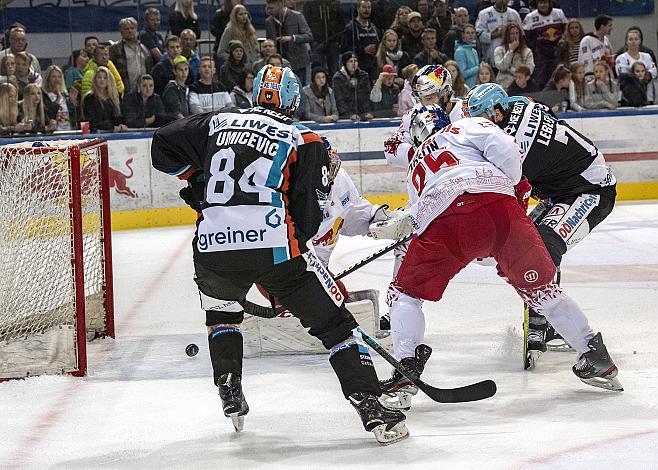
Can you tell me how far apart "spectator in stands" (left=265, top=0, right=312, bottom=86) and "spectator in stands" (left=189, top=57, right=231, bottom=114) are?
2.02 feet

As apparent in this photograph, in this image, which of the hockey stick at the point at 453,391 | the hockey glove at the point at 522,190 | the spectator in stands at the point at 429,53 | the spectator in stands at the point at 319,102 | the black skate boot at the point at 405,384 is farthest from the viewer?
the spectator in stands at the point at 429,53

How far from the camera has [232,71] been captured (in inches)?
Answer: 373

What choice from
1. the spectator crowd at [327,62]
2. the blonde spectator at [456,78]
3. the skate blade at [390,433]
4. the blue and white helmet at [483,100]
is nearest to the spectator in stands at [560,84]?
the spectator crowd at [327,62]

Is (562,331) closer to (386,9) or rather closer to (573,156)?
(573,156)

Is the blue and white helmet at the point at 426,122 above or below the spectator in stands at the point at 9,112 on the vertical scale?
above

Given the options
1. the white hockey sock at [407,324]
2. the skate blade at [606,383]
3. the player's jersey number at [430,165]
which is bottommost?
the skate blade at [606,383]

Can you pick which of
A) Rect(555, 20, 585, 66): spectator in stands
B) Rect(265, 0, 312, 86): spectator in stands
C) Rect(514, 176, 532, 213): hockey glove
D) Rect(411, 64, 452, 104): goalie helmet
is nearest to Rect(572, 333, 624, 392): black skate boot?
Rect(514, 176, 532, 213): hockey glove

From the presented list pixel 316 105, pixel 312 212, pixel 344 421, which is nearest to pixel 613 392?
pixel 344 421

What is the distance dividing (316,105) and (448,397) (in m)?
6.15

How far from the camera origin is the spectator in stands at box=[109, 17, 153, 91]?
9320 mm

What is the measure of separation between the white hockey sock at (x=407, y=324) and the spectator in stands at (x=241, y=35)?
602 centimetres

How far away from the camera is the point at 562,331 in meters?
3.89

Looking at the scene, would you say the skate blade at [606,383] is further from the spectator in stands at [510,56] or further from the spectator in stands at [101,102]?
the spectator in stands at [510,56]

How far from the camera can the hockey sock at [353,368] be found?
3344 mm
